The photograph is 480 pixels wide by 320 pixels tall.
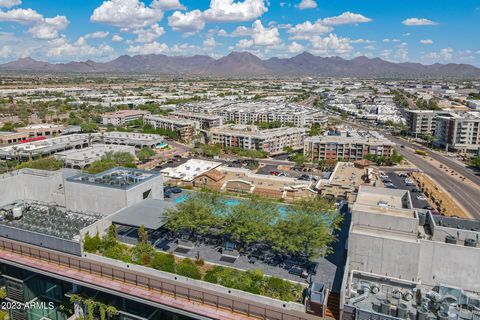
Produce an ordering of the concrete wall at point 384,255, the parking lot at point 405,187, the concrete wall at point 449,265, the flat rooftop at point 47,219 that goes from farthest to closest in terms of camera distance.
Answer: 1. the parking lot at point 405,187
2. the flat rooftop at point 47,219
3. the concrete wall at point 384,255
4. the concrete wall at point 449,265

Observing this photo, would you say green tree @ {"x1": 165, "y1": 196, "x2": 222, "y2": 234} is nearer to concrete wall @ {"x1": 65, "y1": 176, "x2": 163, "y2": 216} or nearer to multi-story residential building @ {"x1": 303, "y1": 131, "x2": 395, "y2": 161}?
concrete wall @ {"x1": 65, "y1": 176, "x2": 163, "y2": 216}

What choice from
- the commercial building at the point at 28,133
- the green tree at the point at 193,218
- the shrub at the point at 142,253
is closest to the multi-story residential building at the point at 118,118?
the commercial building at the point at 28,133

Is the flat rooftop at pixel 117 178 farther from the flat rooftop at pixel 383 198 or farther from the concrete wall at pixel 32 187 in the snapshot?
the flat rooftop at pixel 383 198

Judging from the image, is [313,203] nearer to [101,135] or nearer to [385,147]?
[385,147]

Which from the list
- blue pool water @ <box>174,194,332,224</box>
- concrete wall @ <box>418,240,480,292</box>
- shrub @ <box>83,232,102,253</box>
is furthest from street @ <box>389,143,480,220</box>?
shrub @ <box>83,232,102,253</box>

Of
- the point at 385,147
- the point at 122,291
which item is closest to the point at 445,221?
the point at 122,291

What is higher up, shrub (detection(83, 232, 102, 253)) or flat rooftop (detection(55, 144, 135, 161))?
shrub (detection(83, 232, 102, 253))

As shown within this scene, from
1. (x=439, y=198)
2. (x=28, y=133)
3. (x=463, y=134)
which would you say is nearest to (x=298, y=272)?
(x=439, y=198)
